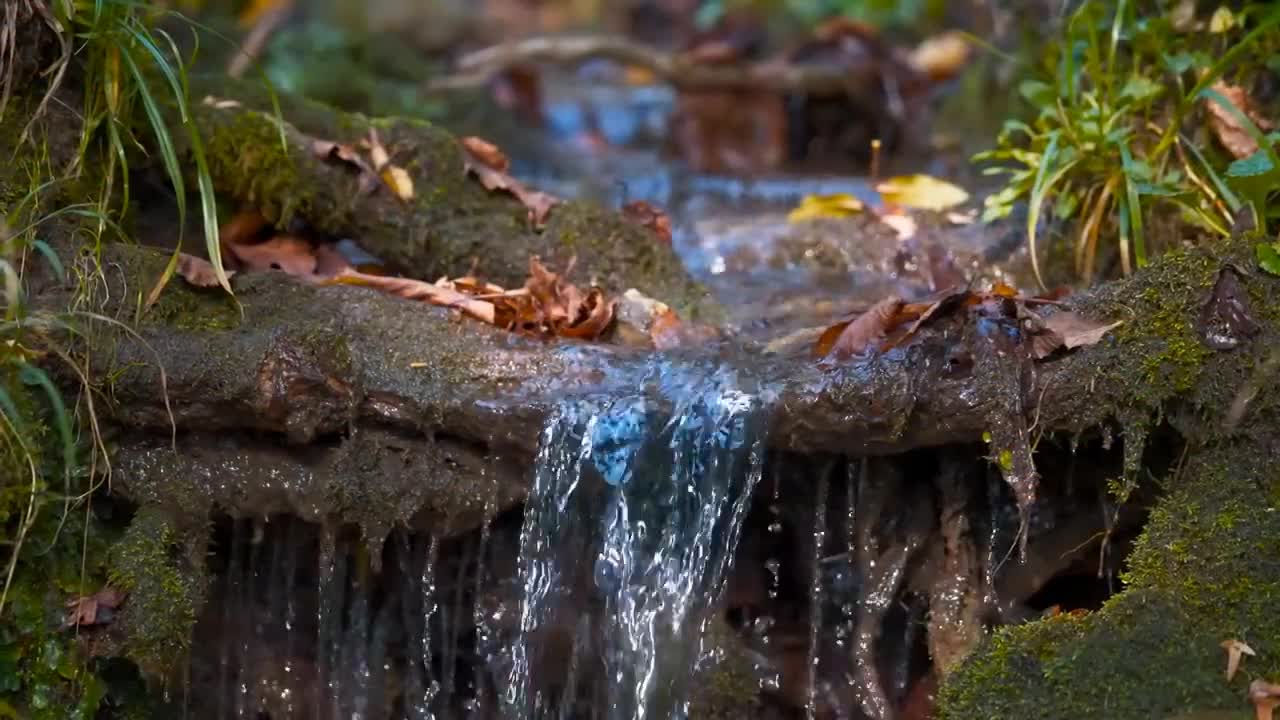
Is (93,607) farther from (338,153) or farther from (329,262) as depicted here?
(338,153)

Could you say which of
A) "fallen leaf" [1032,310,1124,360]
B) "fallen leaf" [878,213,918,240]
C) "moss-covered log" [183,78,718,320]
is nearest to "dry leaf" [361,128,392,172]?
"moss-covered log" [183,78,718,320]

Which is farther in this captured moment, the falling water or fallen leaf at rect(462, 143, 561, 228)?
fallen leaf at rect(462, 143, 561, 228)

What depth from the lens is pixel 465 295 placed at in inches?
133

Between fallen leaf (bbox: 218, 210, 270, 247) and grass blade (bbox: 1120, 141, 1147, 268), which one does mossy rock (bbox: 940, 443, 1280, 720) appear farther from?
fallen leaf (bbox: 218, 210, 270, 247)

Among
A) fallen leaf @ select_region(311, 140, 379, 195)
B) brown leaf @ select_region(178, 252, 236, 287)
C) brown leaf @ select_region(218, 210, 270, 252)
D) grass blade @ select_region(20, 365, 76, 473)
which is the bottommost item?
grass blade @ select_region(20, 365, 76, 473)

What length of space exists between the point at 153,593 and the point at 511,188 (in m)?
1.61

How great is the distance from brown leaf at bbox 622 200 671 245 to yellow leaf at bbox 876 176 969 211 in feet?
2.94

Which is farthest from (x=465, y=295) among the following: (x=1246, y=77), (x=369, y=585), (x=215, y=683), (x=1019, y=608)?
(x=1246, y=77)

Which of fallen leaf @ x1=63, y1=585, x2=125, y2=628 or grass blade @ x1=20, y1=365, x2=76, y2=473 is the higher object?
grass blade @ x1=20, y1=365, x2=76, y2=473

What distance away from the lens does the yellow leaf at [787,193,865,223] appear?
4.54 m

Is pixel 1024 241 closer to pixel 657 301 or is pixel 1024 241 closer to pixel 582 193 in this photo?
pixel 657 301

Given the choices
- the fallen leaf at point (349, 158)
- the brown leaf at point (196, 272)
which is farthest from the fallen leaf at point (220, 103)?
A: the brown leaf at point (196, 272)

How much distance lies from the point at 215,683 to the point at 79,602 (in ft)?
1.78

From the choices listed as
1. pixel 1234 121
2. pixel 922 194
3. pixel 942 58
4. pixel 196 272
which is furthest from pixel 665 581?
pixel 942 58
